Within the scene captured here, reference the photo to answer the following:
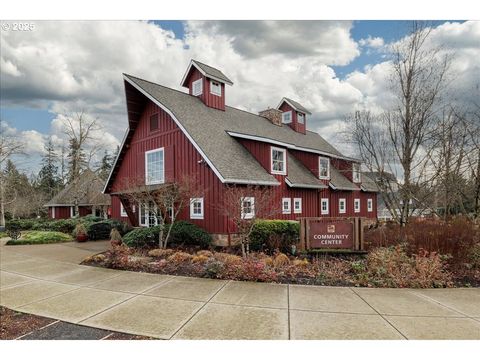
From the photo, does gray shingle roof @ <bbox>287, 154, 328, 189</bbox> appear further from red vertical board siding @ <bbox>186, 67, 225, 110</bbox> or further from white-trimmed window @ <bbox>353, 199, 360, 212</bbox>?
white-trimmed window @ <bbox>353, 199, 360, 212</bbox>

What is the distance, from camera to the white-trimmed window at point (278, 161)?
14930mm

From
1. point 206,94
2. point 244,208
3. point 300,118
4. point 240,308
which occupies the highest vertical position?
point 300,118

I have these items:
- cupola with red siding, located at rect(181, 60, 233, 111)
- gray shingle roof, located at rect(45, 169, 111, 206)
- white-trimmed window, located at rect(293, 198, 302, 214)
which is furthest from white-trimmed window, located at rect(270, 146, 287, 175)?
gray shingle roof, located at rect(45, 169, 111, 206)

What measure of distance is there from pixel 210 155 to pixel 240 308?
790 cm

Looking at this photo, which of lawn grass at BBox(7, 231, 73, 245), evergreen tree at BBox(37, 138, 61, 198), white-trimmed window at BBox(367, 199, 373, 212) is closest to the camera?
lawn grass at BBox(7, 231, 73, 245)

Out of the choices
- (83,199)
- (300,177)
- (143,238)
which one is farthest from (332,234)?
(83,199)

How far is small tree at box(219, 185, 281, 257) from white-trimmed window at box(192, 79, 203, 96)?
799 centimetres

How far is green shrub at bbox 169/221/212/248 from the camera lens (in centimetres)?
1224

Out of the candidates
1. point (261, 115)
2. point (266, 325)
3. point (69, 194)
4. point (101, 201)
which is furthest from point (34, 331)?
point (69, 194)

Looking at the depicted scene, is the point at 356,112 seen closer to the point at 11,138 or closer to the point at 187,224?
the point at 187,224

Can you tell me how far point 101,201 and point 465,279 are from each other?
2550cm

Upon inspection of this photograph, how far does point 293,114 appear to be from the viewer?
23906mm

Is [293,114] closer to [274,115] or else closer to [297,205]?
[274,115]

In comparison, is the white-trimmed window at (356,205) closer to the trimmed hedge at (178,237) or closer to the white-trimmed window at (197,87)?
the white-trimmed window at (197,87)
